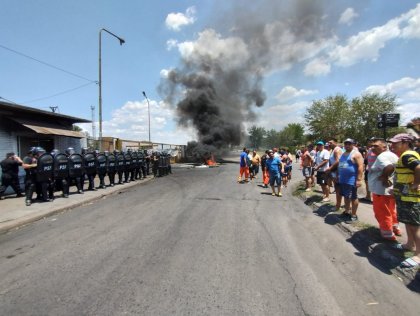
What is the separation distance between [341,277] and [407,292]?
702 millimetres

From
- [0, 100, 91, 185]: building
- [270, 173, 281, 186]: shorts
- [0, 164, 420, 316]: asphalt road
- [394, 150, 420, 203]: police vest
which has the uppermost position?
[0, 100, 91, 185]: building

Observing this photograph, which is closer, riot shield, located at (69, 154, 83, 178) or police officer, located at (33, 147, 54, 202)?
police officer, located at (33, 147, 54, 202)

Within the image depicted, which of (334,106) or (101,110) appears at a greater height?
(334,106)

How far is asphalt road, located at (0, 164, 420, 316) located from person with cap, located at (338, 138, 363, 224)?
721 mm

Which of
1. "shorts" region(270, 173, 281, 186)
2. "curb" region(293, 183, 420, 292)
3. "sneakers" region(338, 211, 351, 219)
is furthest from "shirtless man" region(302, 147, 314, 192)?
"curb" region(293, 183, 420, 292)

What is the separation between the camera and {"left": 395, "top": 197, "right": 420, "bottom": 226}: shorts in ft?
14.3

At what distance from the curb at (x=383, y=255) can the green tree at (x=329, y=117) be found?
1638 inches

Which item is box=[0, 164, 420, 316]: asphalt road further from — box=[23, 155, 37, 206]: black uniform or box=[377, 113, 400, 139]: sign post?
box=[377, 113, 400, 139]: sign post

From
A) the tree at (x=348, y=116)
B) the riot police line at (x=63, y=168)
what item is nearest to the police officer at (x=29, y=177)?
the riot police line at (x=63, y=168)

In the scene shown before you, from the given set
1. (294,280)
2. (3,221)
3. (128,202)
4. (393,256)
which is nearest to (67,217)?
(3,221)

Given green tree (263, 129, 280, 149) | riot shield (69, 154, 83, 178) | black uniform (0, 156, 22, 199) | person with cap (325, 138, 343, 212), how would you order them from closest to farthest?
1. person with cap (325, 138, 343, 212)
2. black uniform (0, 156, 22, 199)
3. riot shield (69, 154, 83, 178)
4. green tree (263, 129, 280, 149)

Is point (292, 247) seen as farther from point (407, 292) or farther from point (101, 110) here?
point (101, 110)

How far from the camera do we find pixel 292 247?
5.30 meters

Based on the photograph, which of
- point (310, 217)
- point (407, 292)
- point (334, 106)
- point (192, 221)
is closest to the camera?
point (407, 292)
